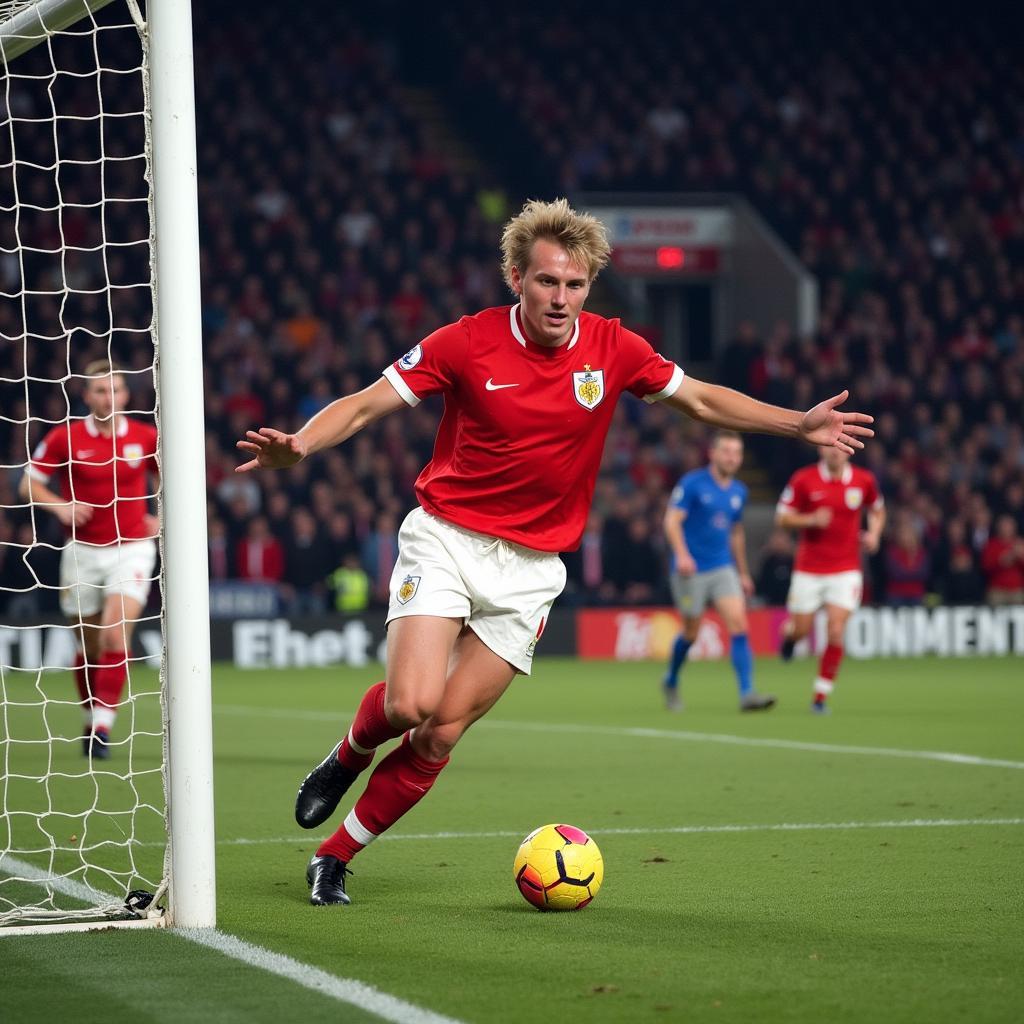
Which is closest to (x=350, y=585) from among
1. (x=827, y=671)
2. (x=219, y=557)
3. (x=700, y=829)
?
(x=219, y=557)

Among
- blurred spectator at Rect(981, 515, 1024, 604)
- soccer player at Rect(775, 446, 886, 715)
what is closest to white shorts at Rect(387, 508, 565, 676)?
soccer player at Rect(775, 446, 886, 715)

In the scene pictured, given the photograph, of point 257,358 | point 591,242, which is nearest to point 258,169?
point 257,358

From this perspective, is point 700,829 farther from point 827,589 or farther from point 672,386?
point 827,589

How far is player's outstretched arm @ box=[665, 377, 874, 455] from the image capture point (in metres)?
5.36

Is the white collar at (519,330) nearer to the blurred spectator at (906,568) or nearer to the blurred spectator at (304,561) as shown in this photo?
the blurred spectator at (304,561)

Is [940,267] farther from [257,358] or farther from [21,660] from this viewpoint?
[21,660]

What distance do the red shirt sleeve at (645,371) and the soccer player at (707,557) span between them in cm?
753

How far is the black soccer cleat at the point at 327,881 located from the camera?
5305 millimetres

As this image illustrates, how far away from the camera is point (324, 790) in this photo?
18.3 ft

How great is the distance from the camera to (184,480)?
4.88 meters

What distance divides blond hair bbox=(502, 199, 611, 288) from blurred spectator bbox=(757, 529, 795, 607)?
626 inches

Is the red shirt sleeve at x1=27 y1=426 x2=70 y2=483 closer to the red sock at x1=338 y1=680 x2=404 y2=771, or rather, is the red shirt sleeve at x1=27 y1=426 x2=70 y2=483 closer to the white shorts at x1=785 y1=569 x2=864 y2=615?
the red sock at x1=338 y1=680 x2=404 y2=771

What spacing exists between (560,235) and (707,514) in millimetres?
8235

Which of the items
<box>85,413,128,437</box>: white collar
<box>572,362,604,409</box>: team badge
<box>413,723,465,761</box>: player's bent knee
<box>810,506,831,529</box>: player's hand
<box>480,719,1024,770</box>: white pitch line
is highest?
<box>85,413,128,437</box>: white collar
